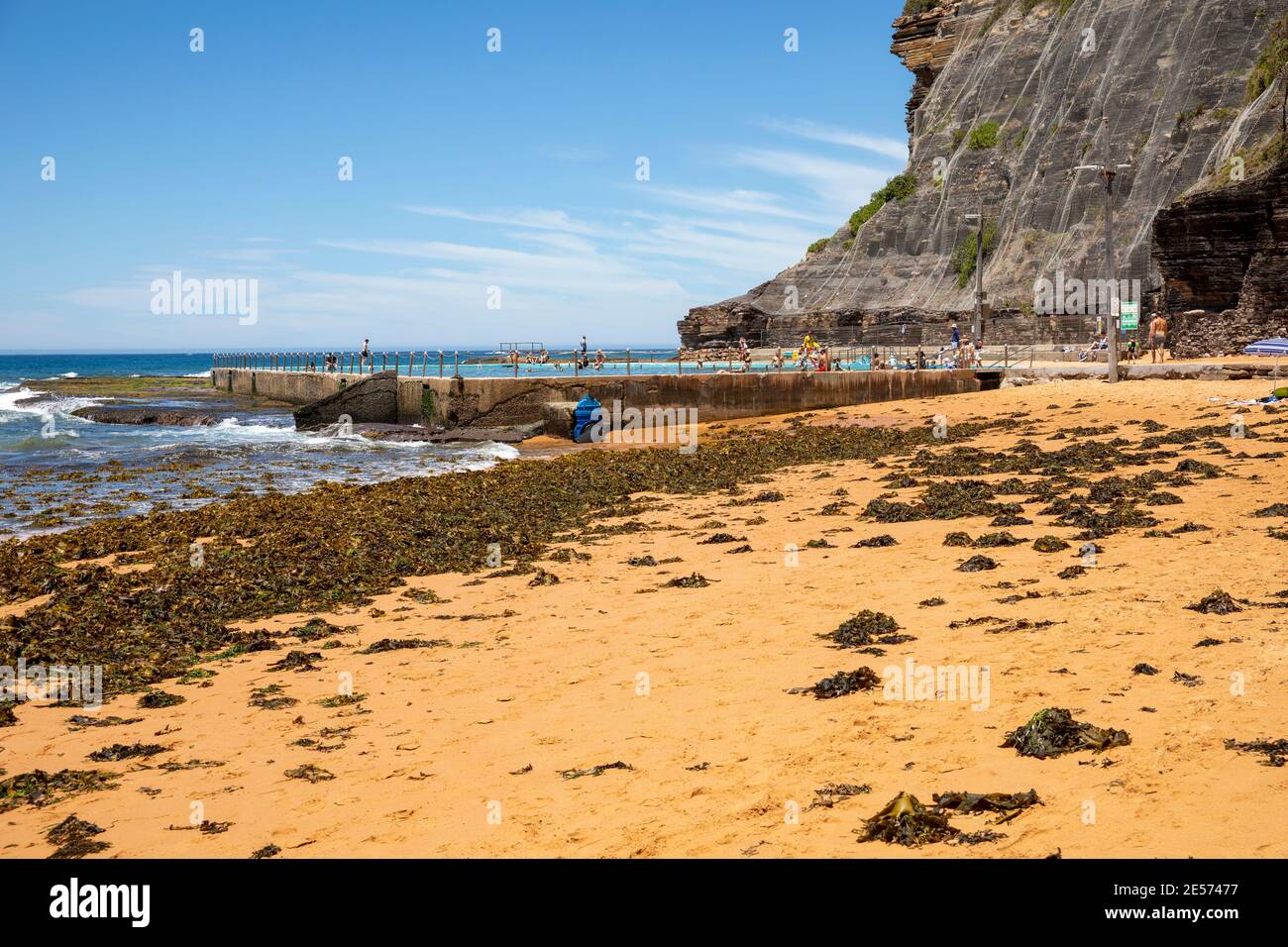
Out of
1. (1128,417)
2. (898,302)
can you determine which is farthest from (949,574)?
(898,302)

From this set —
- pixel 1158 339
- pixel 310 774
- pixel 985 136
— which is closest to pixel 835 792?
pixel 310 774

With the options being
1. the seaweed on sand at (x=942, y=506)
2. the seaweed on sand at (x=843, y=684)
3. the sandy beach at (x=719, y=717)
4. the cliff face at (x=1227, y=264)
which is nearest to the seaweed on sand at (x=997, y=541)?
the sandy beach at (x=719, y=717)

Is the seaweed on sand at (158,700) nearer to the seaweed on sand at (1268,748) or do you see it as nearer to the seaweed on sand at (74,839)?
the seaweed on sand at (74,839)

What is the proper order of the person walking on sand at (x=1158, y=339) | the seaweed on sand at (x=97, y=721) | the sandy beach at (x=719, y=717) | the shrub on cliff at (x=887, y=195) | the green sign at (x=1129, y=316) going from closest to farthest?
the sandy beach at (x=719, y=717), the seaweed on sand at (x=97, y=721), the green sign at (x=1129, y=316), the person walking on sand at (x=1158, y=339), the shrub on cliff at (x=887, y=195)

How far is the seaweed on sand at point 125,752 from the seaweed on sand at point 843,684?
4.33 meters

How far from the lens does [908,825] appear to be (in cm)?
489

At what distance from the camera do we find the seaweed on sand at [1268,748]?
5235 millimetres

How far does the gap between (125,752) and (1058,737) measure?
5896mm

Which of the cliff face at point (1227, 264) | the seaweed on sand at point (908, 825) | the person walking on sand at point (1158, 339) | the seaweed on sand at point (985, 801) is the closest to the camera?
the seaweed on sand at point (908, 825)

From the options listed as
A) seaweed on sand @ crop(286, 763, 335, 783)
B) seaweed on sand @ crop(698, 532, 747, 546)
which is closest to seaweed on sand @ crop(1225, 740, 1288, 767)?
seaweed on sand @ crop(286, 763, 335, 783)

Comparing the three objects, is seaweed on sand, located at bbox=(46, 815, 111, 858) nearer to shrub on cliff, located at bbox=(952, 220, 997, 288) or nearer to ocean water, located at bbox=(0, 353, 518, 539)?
ocean water, located at bbox=(0, 353, 518, 539)

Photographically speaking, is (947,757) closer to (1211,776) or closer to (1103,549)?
(1211,776)

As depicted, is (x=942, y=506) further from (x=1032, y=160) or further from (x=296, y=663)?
(x=1032, y=160)

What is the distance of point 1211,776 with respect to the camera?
5145 mm
